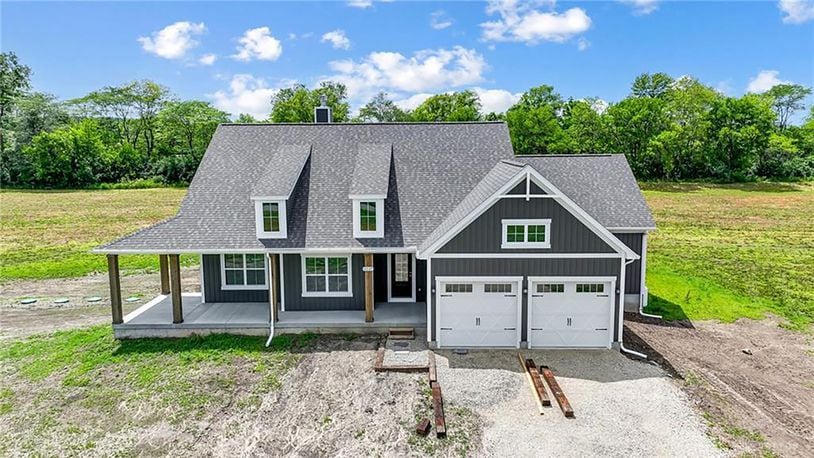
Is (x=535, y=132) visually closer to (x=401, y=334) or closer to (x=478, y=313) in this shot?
(x=478, y=313)

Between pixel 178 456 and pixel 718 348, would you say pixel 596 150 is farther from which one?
pixel 178 456

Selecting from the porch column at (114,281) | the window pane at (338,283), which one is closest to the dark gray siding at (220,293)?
the window pane at (338,283)

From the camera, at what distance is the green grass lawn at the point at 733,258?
16984 mm

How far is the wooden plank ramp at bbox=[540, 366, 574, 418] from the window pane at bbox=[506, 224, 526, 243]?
10.6 ft

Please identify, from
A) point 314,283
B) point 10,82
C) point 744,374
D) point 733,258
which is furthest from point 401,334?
point 10,82

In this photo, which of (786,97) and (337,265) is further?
(786,97)

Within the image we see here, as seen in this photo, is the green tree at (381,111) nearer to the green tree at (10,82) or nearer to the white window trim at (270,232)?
the green tree at (10,82)

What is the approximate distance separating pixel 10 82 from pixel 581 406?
7683cm

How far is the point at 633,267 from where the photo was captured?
15930mm

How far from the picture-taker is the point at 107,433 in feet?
30.9

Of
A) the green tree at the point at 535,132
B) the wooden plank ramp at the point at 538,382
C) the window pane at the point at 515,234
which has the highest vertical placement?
the green tree at the point at 535,132

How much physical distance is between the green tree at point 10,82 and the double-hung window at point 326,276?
5966 centimetres

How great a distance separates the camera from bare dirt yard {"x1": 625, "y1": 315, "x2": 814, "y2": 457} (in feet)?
30.6

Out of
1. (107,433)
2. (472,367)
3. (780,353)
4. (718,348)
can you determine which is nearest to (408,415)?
(472,367)
